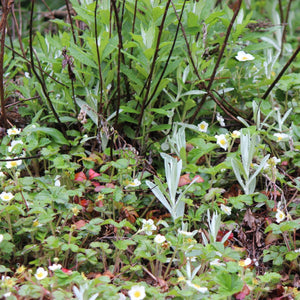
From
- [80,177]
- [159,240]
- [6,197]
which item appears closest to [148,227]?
[159,240]

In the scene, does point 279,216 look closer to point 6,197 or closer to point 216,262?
point 216,262

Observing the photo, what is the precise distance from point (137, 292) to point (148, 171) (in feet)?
2.65

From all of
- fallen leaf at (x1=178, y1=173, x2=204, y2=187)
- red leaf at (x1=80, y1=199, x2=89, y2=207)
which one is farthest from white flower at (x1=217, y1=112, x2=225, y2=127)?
red leaf at (x1=80, y1=199, x2=89, y2=207)

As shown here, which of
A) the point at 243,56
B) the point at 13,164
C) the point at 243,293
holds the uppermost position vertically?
Answer: the point at 243,56

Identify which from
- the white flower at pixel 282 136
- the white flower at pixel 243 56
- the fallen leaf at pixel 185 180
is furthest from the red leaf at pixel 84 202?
the white flower at pixel 243 56

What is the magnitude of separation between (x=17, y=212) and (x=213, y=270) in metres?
0.85

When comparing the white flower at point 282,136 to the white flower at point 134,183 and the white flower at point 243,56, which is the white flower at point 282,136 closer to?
the white flower at point 243,56

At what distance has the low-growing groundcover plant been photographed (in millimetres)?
1817

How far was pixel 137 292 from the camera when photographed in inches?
64.9

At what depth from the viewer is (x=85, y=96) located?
252 centimetres

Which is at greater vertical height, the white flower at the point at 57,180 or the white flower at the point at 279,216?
the white flower at the point at 57,180

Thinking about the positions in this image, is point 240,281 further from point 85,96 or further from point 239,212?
point 85,96

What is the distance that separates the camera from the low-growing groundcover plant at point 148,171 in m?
1.82

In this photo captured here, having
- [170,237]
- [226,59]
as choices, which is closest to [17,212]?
[170,237]
